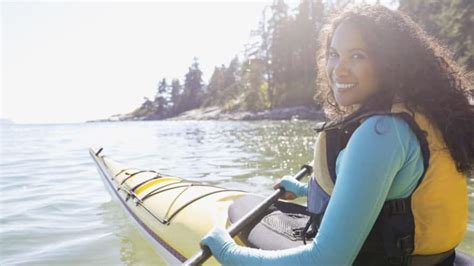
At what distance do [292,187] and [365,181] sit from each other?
5.94 ft

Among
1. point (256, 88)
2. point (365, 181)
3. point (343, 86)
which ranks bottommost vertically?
point (365, 181)

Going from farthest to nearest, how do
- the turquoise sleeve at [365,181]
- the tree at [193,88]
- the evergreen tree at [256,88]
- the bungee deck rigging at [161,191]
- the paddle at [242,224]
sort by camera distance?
the tree at [193,88] < the evergreen tree at [256,88] < the bungee deck rigging at [161,191] < the paddle at [242,224] < the turquoise sleeve at [365,181]

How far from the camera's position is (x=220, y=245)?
6.15 ft

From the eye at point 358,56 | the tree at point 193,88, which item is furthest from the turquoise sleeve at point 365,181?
the tree at point 193,88

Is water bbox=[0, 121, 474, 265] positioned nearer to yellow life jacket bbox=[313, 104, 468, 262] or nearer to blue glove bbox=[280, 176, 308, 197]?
blue glove bbox=[280, 176, 308, 197]

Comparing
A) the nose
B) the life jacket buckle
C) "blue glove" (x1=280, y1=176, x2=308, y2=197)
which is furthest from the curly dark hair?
"blue glove" (x1=280, y1=176, x2=308, y2=197)

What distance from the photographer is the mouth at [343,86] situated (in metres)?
1.63

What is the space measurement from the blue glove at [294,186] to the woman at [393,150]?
1.43 m

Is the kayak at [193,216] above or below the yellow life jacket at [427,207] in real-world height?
below

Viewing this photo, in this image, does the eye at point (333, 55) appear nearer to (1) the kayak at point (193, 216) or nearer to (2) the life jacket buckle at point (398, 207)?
(2) the life jacket buckle at point (398, 207)

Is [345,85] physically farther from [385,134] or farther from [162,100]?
[162,100]

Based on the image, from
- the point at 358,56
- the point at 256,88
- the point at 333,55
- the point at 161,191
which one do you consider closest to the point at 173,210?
the point at 161,191

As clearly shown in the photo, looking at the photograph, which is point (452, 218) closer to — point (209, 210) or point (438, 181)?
point (438, 181)

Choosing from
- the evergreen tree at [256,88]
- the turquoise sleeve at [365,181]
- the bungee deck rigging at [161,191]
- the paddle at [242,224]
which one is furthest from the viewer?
the evergreen tree at [256,88]
